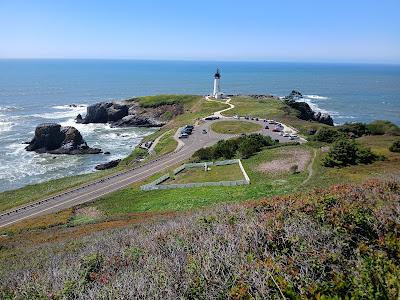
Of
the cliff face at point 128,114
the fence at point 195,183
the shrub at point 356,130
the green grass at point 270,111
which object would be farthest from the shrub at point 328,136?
the cliff face at point 128,114

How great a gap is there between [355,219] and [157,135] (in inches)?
2874

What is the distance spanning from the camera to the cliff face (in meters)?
110

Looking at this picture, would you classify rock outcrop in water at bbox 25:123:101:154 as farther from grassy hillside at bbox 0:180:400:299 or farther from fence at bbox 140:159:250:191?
grassy hillside at bbox 0:180:400:299

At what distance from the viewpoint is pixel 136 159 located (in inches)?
2648

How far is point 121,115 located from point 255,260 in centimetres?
10800

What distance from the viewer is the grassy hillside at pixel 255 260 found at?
913cm

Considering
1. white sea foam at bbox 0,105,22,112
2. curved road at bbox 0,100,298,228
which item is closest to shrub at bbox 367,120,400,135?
curved road at bbox 0,100,298,228

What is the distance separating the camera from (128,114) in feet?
377

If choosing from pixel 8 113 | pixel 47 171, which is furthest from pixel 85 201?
pixel 8 113

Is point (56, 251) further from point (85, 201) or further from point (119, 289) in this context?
point (85, 201)

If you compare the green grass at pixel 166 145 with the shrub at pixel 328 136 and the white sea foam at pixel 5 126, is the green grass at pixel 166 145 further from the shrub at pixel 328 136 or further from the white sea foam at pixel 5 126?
the white sea foam at pixel 5 126

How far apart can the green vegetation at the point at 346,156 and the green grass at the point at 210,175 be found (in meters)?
9.31

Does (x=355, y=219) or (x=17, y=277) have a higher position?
(x=355, y=219)

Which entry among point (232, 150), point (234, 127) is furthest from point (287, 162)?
point (234, 127)
